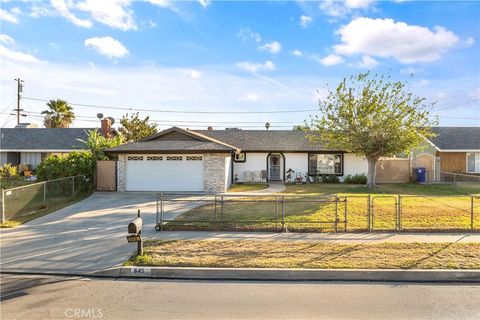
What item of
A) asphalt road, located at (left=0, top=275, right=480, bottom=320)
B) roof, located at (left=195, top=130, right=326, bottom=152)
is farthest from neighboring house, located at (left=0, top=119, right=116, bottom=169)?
asphalt road, located at (left=0, top=275, right=480, bottom=320)

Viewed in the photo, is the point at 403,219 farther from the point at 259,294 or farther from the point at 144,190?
the point at 144,190

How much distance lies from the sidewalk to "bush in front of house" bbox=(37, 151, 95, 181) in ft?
38.1

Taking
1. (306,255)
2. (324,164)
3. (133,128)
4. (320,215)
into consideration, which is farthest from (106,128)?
(306,255)

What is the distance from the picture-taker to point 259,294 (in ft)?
20.6

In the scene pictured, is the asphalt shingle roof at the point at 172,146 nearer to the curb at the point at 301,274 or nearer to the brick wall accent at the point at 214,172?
the brick wall accent at the point at 214,172

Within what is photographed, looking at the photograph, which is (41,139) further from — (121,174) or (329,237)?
(329,237)

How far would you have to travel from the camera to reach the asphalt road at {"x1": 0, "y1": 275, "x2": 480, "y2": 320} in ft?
18.0

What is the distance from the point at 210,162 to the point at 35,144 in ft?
70.1

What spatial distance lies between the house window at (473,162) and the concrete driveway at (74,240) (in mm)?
25721

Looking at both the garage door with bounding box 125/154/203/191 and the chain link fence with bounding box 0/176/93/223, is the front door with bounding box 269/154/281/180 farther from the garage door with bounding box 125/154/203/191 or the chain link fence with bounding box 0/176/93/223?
the chain link fence with bounding box 0/176/93/223

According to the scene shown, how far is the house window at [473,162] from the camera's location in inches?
1097

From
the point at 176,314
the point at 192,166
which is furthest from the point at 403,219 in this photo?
the point at 192,166

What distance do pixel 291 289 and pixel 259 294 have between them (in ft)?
2.24

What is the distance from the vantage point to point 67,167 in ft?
64.5
